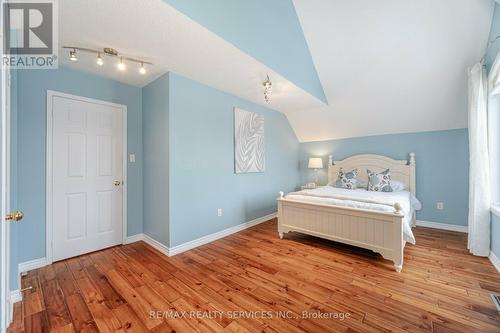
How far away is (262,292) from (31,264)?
8.25ft

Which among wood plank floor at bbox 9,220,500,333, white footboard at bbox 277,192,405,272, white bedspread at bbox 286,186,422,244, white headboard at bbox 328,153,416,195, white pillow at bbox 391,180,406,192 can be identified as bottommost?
wood plank floor at bbox 9,220,500,333

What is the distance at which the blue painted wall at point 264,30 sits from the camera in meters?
1.80

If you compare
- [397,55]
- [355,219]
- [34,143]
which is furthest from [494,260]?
[34,143]

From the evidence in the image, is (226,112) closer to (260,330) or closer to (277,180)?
(277,180)

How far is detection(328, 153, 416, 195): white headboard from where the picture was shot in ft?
12.5

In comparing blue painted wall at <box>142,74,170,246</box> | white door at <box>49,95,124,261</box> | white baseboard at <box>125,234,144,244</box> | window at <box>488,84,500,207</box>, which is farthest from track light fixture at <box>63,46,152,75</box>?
window at <box>488,84,500,207</box>

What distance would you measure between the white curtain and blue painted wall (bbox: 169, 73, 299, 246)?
115 inches

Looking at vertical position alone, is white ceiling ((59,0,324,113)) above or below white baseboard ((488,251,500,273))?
above

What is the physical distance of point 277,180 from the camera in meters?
4.50

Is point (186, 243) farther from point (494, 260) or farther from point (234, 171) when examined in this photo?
point (494, 260)

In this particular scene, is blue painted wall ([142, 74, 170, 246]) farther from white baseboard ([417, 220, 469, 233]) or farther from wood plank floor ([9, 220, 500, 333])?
white baseboard ([417, 220, 469, 233])

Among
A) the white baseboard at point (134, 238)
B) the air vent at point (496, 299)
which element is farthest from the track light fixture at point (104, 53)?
the air vent at point (496, 299)

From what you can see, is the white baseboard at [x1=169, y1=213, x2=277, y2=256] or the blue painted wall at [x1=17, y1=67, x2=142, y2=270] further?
the white baseboard at [x1=169, y1=213, x2=277, y2=256]

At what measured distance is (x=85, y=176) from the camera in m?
2.62
